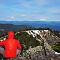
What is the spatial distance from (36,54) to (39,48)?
88cm

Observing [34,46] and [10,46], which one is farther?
[34,46]

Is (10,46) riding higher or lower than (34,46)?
higher

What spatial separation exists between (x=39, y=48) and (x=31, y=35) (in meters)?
3.27

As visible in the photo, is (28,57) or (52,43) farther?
(52,43)

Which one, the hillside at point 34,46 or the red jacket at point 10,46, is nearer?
the red jacket at point 10,46

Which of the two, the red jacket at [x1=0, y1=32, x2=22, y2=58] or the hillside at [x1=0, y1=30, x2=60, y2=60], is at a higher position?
the red jacket at [x1=0, y1=32, x2=22, y2=58]

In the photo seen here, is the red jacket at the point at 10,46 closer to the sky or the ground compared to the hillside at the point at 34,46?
closer to the sky

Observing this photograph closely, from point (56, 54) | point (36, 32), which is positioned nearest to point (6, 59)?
point (56, 54)

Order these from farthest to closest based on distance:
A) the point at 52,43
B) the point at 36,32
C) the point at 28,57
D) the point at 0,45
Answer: the point at 52,43, the point at 36,32, the point at 28,57, the point at 0,45

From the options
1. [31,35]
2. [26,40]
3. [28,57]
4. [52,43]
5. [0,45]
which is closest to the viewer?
[0,45]

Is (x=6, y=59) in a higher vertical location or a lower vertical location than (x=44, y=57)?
higher

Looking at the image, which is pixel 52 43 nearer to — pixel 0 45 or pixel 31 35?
pixel 31 35

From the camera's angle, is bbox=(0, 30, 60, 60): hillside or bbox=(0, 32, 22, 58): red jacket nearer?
bbox=(0, 32, 22, 58): red jacket

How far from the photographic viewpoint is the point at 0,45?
1307cm
